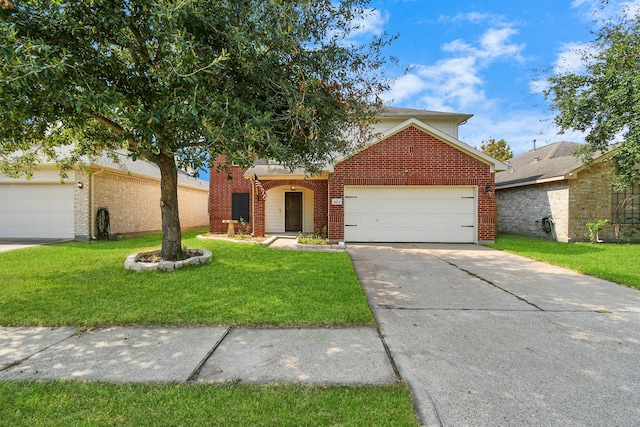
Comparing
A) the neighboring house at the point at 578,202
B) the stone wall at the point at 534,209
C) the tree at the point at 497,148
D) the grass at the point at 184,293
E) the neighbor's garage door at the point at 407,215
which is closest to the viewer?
the grass at the point at 184,293

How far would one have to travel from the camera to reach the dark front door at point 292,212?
15.2 meters

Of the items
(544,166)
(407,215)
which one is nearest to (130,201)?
(407,215)

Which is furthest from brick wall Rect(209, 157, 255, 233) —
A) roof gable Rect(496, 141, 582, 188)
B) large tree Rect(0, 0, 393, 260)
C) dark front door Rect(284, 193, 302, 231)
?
roof gable Rect(496, 141, 582, 188)

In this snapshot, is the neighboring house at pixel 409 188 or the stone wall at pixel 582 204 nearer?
the neighboring house at pixel 409 188

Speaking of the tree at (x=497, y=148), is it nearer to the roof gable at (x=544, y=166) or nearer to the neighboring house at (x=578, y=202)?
the roof gable at (x=544, y=166)

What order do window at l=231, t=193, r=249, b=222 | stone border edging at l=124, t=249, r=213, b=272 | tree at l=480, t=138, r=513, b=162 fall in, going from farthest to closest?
tree at l=480, t=138, r=513, b=162 → window at l=231, t=193, r=249, b=222 → stone border edging at l=124, t=249, r=213, b=272

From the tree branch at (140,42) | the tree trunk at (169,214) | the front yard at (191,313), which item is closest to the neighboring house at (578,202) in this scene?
the front yard at (191,313)

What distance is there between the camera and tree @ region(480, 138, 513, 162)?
1144 inches

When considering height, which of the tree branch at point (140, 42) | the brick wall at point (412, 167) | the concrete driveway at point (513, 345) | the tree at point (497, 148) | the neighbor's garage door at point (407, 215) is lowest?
the concrete driveway at point (513, 345)

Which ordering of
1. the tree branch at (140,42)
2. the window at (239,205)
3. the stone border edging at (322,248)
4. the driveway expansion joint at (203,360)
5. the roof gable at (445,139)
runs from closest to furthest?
the driveway expansion joint at (203,360) < the tree branch at (140,42) < the stone border edging at (322,248) < the roof gable at (445,139) < the window at (239,205)

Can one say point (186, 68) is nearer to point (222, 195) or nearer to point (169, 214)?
point (169, 214)

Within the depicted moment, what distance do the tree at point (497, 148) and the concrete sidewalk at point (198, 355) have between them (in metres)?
30.9

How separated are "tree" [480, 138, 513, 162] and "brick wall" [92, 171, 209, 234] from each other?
87.5ft

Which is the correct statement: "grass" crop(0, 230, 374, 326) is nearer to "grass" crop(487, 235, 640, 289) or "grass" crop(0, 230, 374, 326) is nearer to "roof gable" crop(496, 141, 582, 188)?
"grass" crop(487, 235, 640, 289)
